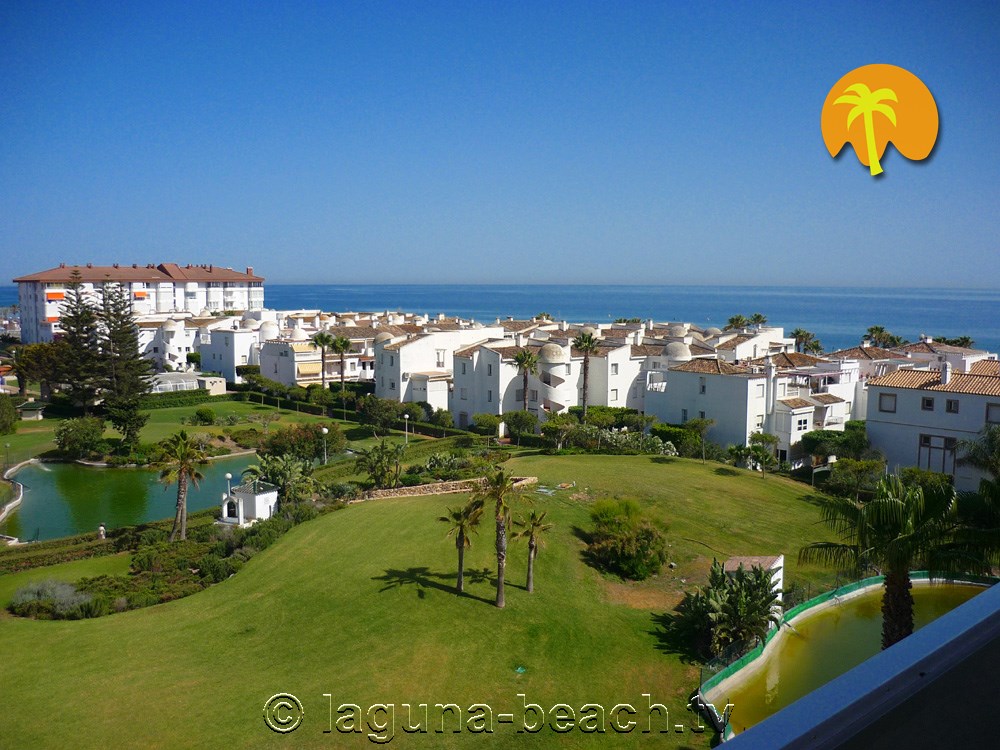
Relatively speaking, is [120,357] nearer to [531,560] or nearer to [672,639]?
[531,560]

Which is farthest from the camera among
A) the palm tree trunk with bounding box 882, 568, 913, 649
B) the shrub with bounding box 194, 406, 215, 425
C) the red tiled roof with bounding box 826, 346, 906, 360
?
the shrub with bounding box 194, 406, 215, 425

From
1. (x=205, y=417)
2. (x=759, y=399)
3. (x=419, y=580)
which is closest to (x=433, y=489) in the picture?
Result: (x=419, y=580)

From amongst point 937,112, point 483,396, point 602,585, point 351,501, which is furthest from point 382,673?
point 483,396

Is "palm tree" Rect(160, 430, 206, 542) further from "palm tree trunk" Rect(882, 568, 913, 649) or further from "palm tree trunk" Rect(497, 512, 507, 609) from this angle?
"palm tree trunk" Rect(882, 568, 913, 649)

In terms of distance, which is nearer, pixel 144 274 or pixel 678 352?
pixel 678 352

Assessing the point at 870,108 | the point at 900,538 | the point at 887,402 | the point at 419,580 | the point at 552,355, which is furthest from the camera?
the point at 552,355

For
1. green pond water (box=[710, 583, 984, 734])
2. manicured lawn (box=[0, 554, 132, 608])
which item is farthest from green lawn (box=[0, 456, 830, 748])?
manicured lawn (box=[0, 554, 132, 608])
